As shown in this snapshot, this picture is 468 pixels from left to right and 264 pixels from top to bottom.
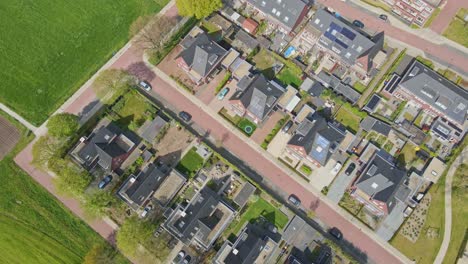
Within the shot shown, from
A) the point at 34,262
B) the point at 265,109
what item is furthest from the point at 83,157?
the point at 265,109

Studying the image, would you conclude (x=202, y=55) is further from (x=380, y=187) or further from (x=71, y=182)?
(x=380, y=187)

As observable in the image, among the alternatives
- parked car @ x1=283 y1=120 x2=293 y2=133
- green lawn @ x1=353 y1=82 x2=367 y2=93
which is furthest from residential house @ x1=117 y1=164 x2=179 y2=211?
green lawn @ x1=353 y1=82 x2=367 y2=93

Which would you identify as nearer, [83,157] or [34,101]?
[83,157]

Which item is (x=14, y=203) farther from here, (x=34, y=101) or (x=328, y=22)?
(x=328, y=22)

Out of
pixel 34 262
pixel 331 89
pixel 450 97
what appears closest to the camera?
pixel 34 262

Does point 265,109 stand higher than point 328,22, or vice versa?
point 328,22

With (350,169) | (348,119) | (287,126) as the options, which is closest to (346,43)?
(348,119)

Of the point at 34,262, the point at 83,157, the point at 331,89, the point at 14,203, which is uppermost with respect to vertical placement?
the point at 331,89

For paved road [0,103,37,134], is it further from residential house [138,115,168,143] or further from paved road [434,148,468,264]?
paved road [434,148,468,264]
